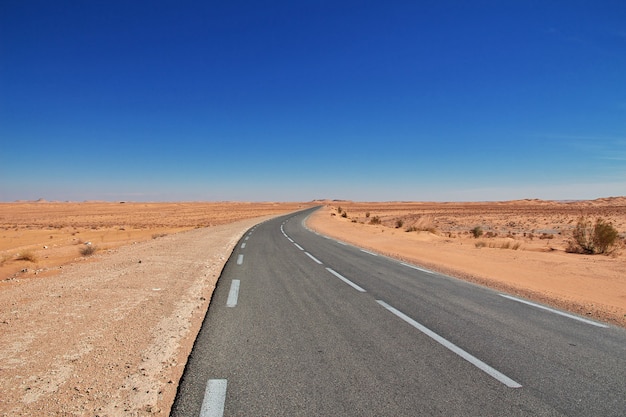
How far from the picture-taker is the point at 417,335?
506 cm

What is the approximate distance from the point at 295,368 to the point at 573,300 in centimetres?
667

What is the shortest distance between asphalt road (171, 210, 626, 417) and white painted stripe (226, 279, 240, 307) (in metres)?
0.04

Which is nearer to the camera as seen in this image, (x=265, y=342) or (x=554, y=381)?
(x=554, y=381)

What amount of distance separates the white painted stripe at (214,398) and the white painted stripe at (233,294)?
304 centimetres

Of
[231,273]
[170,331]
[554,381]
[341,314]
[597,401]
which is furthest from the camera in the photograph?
[231,273]

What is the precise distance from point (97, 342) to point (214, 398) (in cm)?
232

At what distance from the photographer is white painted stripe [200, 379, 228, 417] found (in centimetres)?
314

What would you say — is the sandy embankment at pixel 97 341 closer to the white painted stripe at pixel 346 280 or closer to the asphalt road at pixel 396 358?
the asphalt road at pixel 396 358

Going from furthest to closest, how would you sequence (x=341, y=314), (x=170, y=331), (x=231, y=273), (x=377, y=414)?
(x=231, y=273) < (x=341, y=314) < (x=170, y=331) < (x=377, y=414)

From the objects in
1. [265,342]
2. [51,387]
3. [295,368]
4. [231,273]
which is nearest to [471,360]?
[295,368]

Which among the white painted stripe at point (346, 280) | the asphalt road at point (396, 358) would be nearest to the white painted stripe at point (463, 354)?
the asphalt road at point (396, 358)

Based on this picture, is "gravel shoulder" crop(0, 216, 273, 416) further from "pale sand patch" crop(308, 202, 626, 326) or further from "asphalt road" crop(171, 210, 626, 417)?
"pale sand patch" crop(308, 202, 626, 326)

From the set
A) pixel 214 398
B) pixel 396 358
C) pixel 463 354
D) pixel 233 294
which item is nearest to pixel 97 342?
pixel 214 398

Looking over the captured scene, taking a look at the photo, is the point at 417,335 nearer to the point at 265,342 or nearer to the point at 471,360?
the point at 471,360
